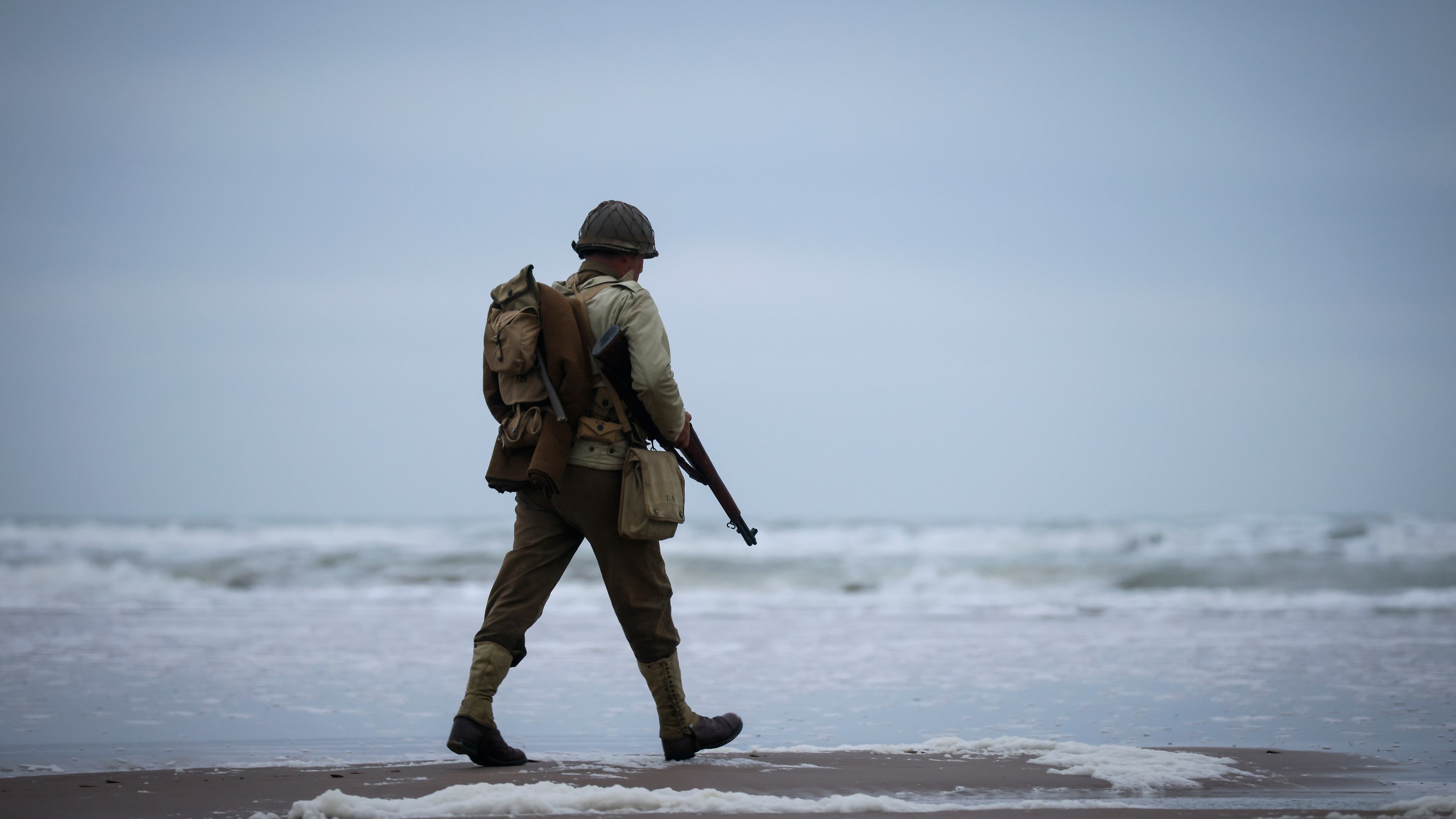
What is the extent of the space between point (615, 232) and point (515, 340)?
576 millimetres

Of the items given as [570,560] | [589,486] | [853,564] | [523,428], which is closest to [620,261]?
[523,428]

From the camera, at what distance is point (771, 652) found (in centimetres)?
785

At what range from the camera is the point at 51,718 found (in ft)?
16.8

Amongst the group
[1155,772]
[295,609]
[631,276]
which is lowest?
[1155,772]

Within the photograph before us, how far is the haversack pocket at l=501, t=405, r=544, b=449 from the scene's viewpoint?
371 cm

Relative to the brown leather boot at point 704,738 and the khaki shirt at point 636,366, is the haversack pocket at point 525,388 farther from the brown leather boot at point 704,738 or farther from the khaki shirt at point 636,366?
the brown leather boot at point 704,738

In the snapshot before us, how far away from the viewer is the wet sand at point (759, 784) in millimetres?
3309

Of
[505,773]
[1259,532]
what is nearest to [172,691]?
[505,773]

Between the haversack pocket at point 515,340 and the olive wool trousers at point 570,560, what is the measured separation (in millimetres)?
377

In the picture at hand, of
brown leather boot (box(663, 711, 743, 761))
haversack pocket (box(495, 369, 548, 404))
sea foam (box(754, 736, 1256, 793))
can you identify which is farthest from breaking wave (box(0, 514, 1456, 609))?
haversack pocket (box(495, 369, 548, 404))

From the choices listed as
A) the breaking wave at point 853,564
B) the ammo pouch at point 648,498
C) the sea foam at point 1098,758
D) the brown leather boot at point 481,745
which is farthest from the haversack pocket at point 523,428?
the breaking wave at point 853,564

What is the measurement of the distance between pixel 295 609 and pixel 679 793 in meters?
9.15

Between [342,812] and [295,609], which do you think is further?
[295,609]

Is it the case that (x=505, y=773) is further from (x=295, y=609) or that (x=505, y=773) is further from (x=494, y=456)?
(x=295, y=609)
